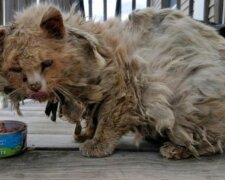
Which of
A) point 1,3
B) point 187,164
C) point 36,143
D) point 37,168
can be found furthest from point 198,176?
point 1,3

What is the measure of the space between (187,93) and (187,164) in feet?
0.81

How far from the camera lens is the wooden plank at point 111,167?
3.98 feet

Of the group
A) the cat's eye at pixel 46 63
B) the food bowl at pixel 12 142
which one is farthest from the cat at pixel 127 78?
the food bowl at pixel 12 142

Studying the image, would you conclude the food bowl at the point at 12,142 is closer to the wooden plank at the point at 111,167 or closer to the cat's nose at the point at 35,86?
the wooden plank at the point at 111,167

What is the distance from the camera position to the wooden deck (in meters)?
1.22

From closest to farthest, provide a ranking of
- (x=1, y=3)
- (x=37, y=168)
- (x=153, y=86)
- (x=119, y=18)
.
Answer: (x=37, y=168) → (x=153, y=86) → (x=119, y=18) → (x=1, y=3)

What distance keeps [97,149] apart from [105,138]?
0.05m

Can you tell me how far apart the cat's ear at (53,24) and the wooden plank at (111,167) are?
0.43m

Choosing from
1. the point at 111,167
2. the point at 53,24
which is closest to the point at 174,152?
the point at 111,167

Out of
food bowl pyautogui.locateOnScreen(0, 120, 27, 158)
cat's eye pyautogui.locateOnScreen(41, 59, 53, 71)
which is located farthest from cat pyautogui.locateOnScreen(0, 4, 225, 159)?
food bowl pyautogui.locateOnScreen(0, 120, 27, 158)

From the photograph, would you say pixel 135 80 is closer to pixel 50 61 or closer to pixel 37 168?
pixel 50 61

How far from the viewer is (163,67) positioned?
1.45m

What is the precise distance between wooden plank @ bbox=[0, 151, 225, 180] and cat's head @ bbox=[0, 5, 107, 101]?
0.77ft

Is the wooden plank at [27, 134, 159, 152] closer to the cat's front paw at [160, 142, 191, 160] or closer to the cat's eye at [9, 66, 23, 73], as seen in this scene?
the cat's front paw at [160, 142, 191, 160]
